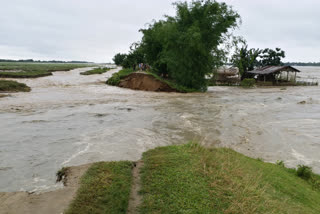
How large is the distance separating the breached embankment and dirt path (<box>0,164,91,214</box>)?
2308 centimetres

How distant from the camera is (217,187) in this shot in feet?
14.0

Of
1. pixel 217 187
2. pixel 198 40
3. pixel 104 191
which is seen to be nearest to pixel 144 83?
pixel 198 40

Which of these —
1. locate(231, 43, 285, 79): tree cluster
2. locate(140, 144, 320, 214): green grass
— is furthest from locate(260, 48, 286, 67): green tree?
locate(140, 144, 320, 214): green grass

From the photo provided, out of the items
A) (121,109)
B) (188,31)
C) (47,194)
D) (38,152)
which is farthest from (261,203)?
(188,31)

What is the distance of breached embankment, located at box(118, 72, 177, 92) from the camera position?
27.6 metres

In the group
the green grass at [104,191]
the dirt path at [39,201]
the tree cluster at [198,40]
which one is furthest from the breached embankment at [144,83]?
the dirt path at [39,201]

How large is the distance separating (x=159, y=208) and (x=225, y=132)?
8.18m

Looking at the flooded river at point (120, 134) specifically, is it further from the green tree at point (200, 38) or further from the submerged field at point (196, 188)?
the green tree at point (200, 38)

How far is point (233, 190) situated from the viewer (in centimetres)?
414

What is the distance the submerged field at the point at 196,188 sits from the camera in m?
3.77

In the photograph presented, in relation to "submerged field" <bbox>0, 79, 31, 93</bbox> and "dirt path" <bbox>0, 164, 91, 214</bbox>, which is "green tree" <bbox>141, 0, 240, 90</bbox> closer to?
"submerged field" <bbox>0, 79, 31, 93</bbox>

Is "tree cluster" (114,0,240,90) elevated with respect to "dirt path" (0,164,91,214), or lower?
elevated

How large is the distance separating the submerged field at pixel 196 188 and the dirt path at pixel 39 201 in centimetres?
21

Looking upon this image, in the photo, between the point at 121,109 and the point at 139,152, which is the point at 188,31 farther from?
the point at 139,152
